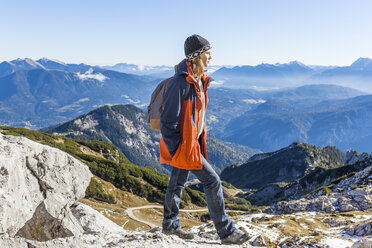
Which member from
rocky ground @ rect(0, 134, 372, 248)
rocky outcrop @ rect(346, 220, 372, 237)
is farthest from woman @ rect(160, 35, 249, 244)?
rocky outcrop @ rect(346, 220, 372, 237)

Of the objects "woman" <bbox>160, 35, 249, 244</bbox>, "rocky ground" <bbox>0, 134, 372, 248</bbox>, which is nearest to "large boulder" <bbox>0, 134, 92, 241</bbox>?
"rocky ground" <bbox>0, 134, 372, 248</bbox>

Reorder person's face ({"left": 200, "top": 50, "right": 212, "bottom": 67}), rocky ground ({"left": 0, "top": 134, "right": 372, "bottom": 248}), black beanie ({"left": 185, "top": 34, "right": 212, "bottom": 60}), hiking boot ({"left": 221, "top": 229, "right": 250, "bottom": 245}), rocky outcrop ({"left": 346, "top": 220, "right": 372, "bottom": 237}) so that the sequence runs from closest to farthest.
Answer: black beanie ({"left": 185, "top": 34, "right": 212, "bottom": 60}) → person's face ({"left": 200, "top": 50, "right": 212, "bottom": 67}) → rocky ground ({"left": 0, "top": 134, "right": 372, "bottom": 248}) → hiking boot ({"left": 221, "top": 229, "right": 250, "bottom": 245}) → rocky outcrop ({"left": 346, "top": 220, "right": 372, "bottom": 237})

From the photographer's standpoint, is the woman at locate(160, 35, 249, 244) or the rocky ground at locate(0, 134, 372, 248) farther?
the rocky ground at locate(0, 134, 372, 248)

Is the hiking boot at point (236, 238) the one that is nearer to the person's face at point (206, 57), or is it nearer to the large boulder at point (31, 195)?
the person's face at point (206, 57)

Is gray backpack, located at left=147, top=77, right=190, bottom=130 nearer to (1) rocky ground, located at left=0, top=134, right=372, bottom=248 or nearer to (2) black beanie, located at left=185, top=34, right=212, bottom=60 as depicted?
(2) black beanie, located at left=185, top=34, right=212, bottom=60

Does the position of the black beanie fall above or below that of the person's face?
A: above

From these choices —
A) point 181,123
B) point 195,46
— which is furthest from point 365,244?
point 195,46

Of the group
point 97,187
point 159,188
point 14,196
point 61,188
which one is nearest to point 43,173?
point 61,188

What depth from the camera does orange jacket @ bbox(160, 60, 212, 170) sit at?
6129mm

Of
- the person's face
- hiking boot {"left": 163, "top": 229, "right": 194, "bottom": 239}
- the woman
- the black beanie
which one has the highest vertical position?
the black beanie

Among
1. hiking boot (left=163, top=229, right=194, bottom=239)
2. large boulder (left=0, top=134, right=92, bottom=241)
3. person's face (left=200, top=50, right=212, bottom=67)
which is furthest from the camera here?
large boulder (left=0, top=134, right=92, bottom=241)

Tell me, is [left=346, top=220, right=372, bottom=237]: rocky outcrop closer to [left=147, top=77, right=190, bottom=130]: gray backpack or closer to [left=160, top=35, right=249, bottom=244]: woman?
[left=160, top=35, right=249, bottom=244]: woman

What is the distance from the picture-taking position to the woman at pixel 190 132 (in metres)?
6.18

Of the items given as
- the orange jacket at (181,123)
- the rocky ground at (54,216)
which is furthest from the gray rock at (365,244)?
the orange jacket at (181,123)
